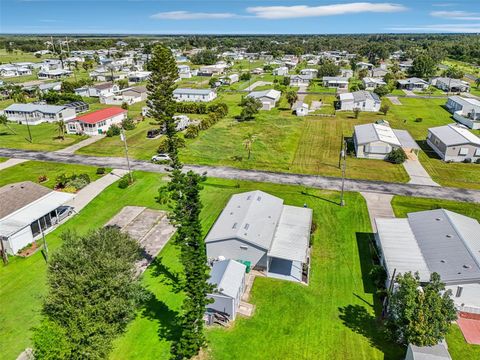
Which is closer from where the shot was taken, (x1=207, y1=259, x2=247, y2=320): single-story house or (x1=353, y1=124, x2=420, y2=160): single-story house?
(x1=207, y1=259, x2=247, y2=320): single-story house

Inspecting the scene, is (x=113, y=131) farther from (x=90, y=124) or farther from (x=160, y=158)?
(x=160, y=158)

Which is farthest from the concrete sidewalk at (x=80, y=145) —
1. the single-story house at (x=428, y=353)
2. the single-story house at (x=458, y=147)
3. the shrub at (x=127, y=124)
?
the single-story house at (x=458, y=147)

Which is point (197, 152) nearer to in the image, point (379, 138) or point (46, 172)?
point (46, 172)

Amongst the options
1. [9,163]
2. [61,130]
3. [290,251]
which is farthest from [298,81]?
[290,251]

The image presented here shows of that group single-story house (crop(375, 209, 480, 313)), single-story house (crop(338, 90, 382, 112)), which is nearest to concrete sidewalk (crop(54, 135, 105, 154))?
single-story house (crop(375, 209, 480, 313))

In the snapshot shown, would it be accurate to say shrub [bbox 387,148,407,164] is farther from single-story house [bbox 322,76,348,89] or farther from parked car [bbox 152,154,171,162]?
single-story house [bbox 322,76,348,89]

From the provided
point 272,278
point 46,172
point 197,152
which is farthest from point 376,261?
point 46,172
